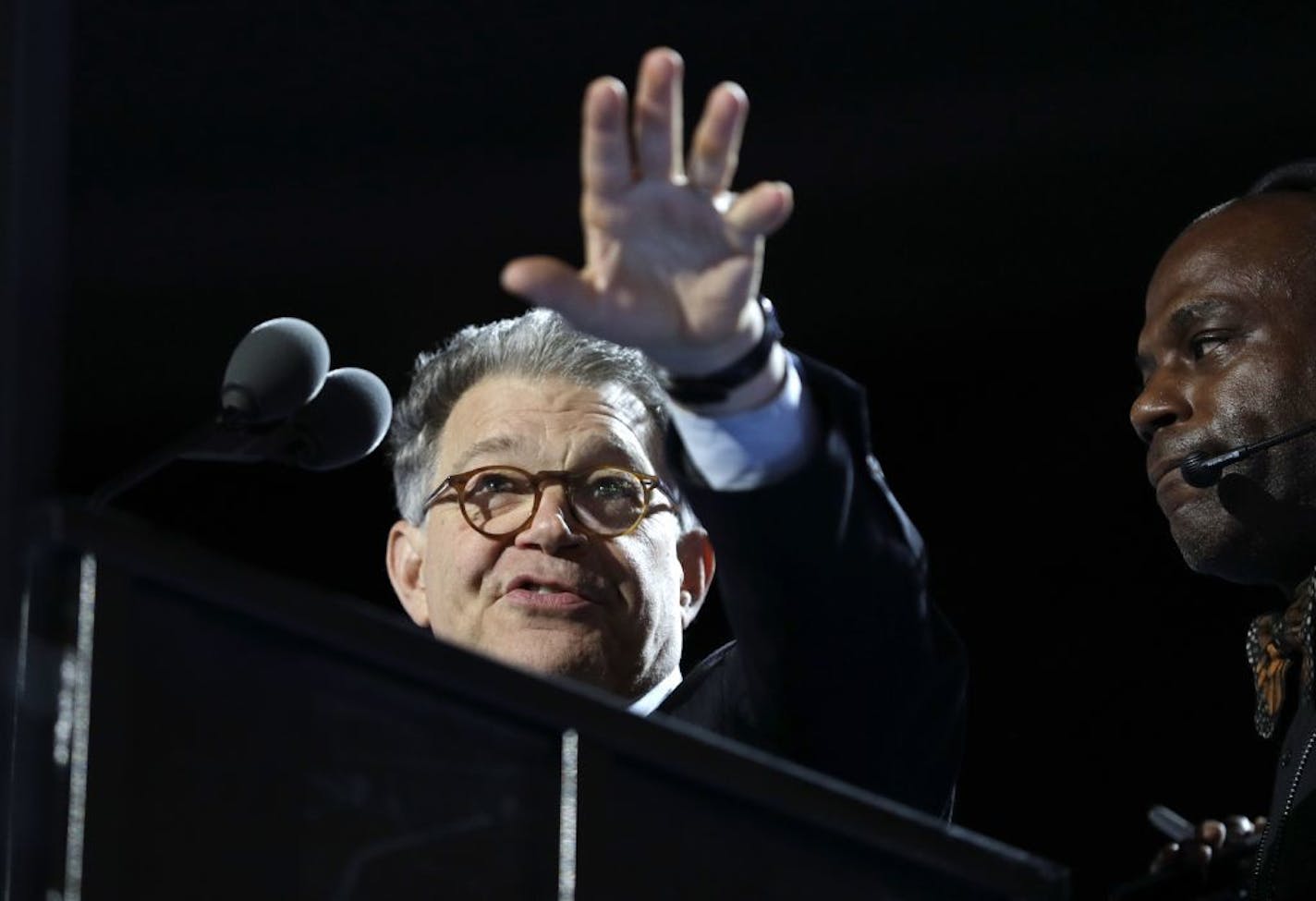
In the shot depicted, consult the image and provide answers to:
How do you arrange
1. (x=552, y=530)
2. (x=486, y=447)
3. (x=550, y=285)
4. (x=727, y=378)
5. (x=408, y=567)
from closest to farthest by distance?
(x=550, y=285) → (x=727, y=378) → (x=552, y=530) → (x=486, y=447) → (x=408, y=567)

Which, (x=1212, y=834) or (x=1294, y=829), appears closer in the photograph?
(x=1294, y=829)

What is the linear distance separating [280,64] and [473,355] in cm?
149

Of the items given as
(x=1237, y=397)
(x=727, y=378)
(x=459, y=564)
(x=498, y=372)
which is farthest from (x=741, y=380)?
(x=498, y=372)

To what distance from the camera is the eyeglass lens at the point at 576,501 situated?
234 centimetres

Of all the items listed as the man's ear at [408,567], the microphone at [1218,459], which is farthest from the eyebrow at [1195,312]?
the man's ear at [408,567]

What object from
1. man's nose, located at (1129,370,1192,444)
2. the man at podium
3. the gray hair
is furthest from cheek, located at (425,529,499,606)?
man's nose, located at (1129,370,1192,444)

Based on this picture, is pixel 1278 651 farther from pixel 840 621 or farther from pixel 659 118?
pixel 659 118

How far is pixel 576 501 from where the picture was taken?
2.35 m

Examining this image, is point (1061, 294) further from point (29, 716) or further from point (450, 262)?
point (29, 716)

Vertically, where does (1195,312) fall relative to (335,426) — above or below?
above

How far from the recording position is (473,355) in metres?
2.57

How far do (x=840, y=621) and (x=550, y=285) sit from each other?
48cm

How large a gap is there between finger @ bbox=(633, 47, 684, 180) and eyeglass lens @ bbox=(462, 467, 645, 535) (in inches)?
40.0

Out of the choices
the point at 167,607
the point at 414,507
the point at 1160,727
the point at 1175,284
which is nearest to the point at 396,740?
the point at 167,607
